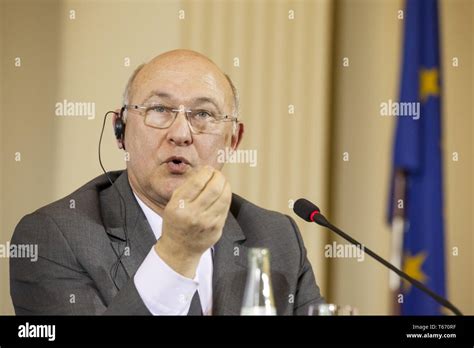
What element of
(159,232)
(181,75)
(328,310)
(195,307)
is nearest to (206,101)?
(181,75)

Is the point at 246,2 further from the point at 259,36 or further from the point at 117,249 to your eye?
the point at 117,249

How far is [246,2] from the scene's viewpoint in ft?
9.86

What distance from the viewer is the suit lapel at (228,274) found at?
2482 mm

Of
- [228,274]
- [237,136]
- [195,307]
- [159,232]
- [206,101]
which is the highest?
[206,101]

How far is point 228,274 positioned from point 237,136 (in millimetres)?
558

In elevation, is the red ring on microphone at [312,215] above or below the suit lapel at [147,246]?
above

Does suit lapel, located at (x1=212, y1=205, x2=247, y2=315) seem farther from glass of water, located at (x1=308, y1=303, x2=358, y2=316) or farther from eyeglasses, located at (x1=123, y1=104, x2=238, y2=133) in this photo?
glass of water, located at (x1=308, y1=303, x2=358, y2=316)

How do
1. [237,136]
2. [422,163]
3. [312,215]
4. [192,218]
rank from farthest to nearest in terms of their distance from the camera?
[422,163], [237,136], [312,215], [192,218]

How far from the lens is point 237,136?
111 inches

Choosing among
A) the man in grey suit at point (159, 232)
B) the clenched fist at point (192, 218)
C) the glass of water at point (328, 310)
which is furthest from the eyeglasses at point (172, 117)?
the glass of water at point (328, 310)

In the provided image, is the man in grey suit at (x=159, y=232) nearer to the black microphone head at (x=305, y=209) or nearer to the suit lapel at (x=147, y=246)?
the suit lapel at (x=147, y=246)

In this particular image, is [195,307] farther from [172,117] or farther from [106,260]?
[172,117]

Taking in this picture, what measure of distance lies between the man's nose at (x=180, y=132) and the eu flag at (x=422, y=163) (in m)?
0.97

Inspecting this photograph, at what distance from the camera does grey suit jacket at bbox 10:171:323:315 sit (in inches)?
94.9
